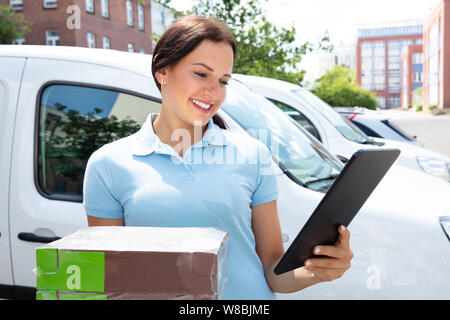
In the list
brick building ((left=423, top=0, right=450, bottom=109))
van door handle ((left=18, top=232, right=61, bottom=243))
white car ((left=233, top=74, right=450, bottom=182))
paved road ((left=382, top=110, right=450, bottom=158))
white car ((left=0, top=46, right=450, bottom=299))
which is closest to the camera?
white car ((left=0, top=46, right=450, bottom=299))

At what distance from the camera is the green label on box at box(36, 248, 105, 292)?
1.05 meters

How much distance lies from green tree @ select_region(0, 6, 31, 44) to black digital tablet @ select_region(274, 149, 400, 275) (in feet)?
88.4

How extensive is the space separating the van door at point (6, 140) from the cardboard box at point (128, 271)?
162 cm

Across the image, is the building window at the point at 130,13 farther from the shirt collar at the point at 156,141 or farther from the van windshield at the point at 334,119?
the shirt collar at the point at 156,141

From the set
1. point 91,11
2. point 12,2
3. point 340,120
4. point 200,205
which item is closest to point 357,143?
point 340,120

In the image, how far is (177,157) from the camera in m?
1.57

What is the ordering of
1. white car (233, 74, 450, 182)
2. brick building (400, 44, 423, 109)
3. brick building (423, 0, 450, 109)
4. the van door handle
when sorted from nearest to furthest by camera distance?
the van door handle
white car (233, 74, 450, 182)
brick building (423, 0, 450, 109)
brick building (400, 44, 423, 109)

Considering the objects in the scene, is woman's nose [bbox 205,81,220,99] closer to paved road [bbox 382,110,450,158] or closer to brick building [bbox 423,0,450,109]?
paved road [bbox 382,110,450,158]

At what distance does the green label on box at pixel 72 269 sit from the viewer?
3.46ft

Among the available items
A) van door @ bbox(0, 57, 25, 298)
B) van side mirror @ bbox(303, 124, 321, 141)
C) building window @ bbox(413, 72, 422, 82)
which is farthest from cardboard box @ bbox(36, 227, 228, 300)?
building window @ bbox(413, 72, 422, 82)

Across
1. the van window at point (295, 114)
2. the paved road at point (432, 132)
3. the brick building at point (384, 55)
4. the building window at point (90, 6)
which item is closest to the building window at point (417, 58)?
the brick building at point (384, 55)

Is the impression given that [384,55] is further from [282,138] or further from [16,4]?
[282,138]

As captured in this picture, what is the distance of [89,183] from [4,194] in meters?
1.16

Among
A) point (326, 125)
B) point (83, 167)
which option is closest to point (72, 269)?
point (83, 167)
